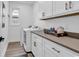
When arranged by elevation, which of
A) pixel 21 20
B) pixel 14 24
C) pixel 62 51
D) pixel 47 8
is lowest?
pixel 62 51

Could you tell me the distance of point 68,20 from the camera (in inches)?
80.3

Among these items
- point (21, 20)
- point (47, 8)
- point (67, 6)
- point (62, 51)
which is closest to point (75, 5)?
point (67, 6)

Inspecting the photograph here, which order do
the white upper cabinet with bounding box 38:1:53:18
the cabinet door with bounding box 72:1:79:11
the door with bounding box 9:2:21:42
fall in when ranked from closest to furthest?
the cabinet door with bounding box 72:1:79:11 < the white upper cabinet with bounding box 38:1:53:18 < the door with bounding box 9:2:21:42

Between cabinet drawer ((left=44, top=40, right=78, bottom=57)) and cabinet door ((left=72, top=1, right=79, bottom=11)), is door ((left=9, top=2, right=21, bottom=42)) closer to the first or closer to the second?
cabinet drawer ((left=44, top=40, right=78, bottom=57))

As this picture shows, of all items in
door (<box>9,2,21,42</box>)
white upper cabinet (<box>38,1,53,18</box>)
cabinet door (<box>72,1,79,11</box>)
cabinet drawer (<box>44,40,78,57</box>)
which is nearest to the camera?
cabinet drawer (<box>44,40,78,57</box>)

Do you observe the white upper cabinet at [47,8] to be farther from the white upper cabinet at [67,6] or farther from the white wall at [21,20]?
the white wall at [21,20]

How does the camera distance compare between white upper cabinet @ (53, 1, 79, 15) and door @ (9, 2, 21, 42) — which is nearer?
white upper cabinet @ (53, 1, 79, 15)

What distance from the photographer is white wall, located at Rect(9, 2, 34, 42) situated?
5.26 metres

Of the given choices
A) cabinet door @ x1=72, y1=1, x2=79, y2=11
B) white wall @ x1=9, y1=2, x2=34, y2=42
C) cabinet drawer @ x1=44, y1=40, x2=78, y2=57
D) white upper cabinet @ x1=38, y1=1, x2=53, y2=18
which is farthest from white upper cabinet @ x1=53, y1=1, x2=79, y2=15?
white wall @ x1=9, y1=2, x2=34, y2=42

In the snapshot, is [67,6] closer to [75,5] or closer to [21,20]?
[75,5]

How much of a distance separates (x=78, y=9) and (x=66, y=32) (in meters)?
0.85

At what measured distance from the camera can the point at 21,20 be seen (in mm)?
5438

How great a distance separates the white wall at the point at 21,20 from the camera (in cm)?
526

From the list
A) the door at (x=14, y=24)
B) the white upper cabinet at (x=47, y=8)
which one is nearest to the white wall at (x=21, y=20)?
the door at (x=14, y=24)
